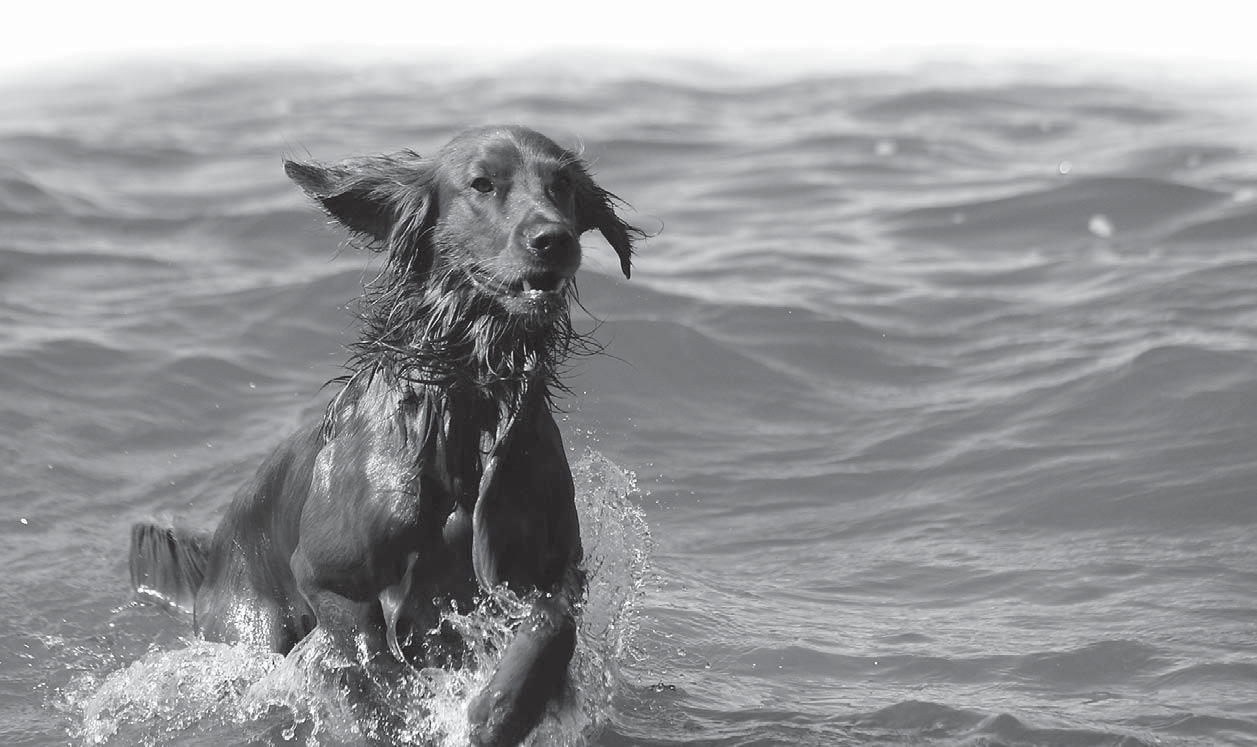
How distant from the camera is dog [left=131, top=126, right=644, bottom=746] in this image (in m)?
5.29

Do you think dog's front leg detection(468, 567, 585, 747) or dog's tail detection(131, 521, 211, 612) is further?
dog's tail detection(131, 521, 211, 612)

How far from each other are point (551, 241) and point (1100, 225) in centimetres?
915

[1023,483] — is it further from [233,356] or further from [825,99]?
[825,99]

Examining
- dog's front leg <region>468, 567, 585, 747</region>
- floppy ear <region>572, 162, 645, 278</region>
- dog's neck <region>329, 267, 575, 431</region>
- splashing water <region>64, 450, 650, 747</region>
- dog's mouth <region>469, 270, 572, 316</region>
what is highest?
floppy ear <region>572, 162, 645, 278</region>

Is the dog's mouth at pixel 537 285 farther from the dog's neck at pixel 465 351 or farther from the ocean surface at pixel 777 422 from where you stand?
the ocean surface at pixel 777 422

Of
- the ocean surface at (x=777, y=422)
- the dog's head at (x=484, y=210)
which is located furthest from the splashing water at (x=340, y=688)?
the dog's head at (x=484, y=210)

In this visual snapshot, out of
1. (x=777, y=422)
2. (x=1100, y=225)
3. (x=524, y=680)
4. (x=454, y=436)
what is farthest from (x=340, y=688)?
(x=1100, y=225)

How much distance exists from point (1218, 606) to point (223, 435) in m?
5.20

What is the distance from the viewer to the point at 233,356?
10711 millimetres

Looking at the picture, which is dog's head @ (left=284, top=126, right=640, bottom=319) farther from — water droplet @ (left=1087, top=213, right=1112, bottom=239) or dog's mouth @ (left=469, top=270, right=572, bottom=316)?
water droplet @ (left=1087, top=213, right=1112, bottom=239)

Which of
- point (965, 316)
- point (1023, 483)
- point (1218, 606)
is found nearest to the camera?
point (1218, 606)

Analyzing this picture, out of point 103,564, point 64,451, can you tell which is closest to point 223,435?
point 64,451

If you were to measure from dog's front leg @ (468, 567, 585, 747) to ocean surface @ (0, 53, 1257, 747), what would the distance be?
0.21 meters

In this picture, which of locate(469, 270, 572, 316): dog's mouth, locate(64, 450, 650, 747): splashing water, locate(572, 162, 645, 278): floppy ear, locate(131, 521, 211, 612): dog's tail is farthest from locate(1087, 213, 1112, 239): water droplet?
locate(469, 270, 572, 316): dog's mouth
